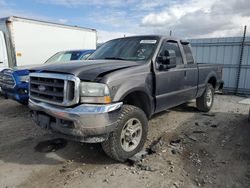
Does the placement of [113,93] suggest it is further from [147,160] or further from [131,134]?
[147,160]

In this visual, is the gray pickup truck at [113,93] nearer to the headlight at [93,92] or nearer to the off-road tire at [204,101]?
the headlight at [93,92]

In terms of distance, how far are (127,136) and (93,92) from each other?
3.24ft

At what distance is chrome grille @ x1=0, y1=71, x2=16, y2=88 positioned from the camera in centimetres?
616

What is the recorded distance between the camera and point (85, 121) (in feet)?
9.32

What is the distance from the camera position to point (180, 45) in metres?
5.06

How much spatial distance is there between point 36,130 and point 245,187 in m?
4.15

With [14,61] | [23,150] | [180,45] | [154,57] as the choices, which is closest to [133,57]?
[154,57]

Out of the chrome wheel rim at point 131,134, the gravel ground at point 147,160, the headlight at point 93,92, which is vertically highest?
the headlight at point 93,92

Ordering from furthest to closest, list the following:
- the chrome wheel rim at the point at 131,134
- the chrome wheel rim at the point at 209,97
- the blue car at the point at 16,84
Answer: the chrome wheel rim at the point at 209,97, the blue car at the point at 16,84, the chrome wheel rim at the point at 131,134

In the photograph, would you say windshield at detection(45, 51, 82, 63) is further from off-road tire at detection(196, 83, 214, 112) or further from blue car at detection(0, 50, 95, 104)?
off-road tire at detection(196, 83, 214, 112)

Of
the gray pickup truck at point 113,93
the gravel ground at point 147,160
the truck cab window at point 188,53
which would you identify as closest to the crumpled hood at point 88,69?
the gray pickup truck at point 113,93

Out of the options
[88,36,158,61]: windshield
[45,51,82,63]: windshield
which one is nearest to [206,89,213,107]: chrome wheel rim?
[88,36,158,61]: windshield

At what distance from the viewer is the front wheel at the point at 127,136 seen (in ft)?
10.5

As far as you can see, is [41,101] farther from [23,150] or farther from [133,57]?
[133,57]
